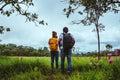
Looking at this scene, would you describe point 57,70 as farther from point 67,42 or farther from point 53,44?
point 67,42

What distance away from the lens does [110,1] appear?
25.8 meters

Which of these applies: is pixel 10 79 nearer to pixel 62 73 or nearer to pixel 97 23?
pixel 62 73

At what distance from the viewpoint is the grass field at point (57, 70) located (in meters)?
15.4

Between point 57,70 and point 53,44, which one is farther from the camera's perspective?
point 57,70

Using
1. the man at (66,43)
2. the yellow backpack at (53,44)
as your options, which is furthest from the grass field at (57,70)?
the yellow backpack at (53,44)

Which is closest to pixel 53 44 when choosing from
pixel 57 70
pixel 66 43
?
pixel 57 70

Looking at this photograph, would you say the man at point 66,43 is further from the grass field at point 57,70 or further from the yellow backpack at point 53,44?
the yellow backpack at point 53,44

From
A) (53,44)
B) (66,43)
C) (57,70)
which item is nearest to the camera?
(66,43)

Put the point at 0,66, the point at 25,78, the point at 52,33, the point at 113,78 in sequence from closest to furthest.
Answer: the point at 113,78
the point at 25,78
the point at 52,33
the point at 0,66

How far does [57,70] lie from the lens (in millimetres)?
22375

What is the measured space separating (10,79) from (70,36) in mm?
3578

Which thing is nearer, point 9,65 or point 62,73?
point 62,73

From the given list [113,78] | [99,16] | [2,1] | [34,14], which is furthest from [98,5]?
[113,78]

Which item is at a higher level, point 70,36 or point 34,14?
point 34,14
